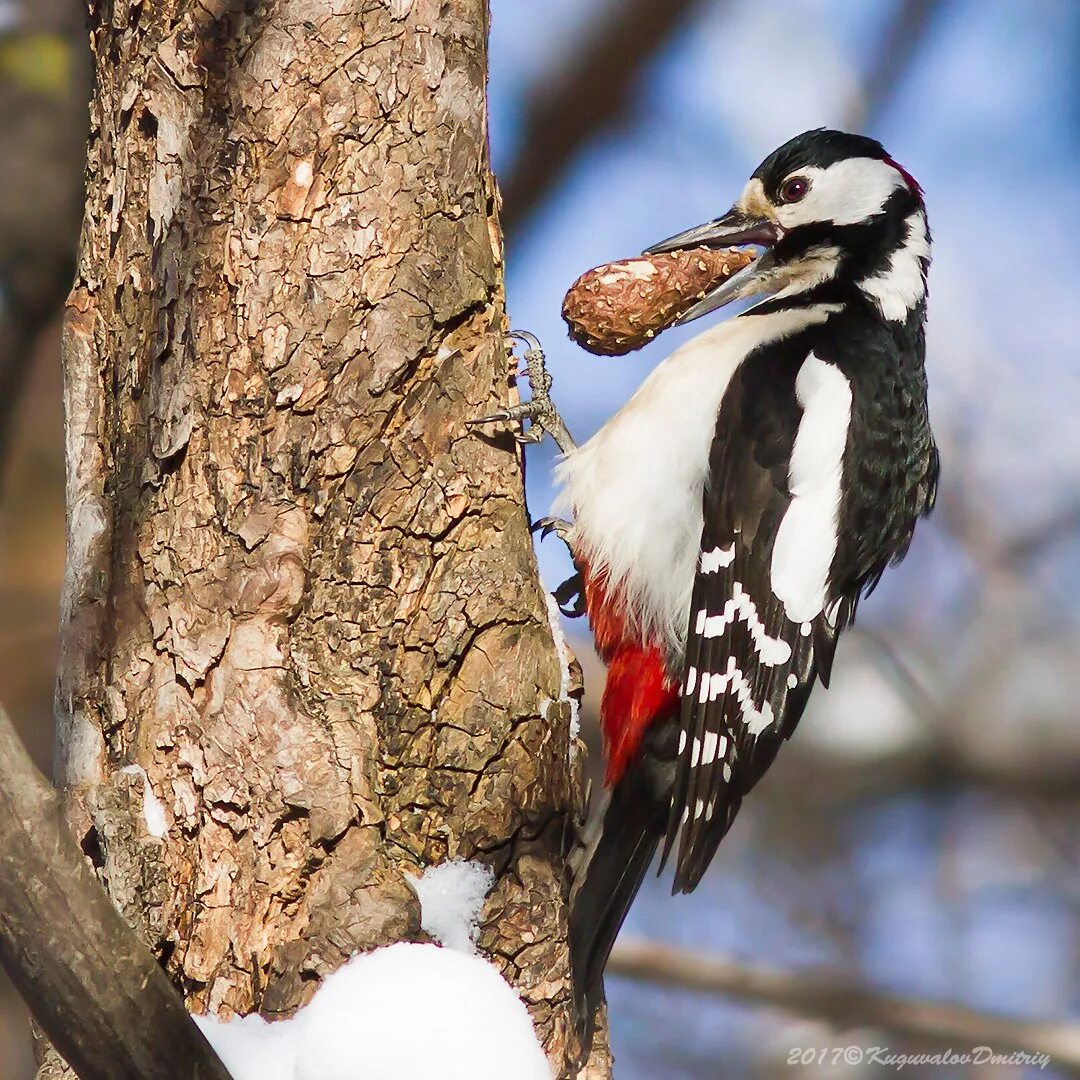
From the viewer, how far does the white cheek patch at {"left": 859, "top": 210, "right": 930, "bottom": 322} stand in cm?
282

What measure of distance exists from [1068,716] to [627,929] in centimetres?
164

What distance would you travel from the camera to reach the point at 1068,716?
4.54 meters

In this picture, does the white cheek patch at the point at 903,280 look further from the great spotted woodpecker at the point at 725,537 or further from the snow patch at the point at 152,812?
the snow patch at the point at 152,812

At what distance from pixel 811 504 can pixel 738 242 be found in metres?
0.72

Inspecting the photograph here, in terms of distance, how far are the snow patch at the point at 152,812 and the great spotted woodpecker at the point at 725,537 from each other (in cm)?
80

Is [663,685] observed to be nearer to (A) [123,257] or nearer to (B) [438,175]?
(B) [438,175]

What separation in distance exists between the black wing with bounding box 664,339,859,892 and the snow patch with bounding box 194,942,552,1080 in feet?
2.43

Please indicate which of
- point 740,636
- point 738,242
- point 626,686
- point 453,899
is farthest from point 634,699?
point 738,242

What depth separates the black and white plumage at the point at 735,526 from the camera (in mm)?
2463

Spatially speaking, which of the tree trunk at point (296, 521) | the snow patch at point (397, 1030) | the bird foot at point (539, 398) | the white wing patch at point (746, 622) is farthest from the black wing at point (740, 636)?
the snow patch at point (397, 1030)

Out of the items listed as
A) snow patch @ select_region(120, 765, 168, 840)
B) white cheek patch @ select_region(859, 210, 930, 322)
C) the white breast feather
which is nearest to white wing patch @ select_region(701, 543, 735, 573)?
the white breast feather

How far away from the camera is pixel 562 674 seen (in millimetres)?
2115

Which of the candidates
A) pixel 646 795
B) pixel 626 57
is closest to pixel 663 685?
pixel 646 795

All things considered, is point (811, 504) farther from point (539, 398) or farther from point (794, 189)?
point (794, 189)
